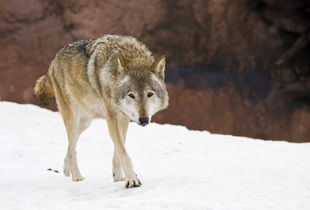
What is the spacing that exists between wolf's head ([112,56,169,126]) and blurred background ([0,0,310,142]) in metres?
5.85

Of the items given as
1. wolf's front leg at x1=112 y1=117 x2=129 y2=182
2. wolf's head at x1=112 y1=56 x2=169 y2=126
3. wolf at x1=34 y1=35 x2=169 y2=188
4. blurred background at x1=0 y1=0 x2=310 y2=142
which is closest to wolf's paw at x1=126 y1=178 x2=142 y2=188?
wolf at x1=34 y1=35 x2=169 y2=188

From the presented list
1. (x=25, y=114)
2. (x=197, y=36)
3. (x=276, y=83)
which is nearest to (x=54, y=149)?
(x=25, y=114)

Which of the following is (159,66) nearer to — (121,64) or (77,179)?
(121,64)

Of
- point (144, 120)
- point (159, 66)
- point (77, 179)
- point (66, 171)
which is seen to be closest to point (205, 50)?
point (66, 171)

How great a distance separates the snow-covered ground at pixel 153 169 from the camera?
482 centimetres

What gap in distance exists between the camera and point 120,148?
18.3 ft

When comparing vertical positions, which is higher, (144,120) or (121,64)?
(121,64)

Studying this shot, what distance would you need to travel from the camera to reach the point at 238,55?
1180cm

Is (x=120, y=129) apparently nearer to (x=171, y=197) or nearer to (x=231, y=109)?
(x=171, y=197)

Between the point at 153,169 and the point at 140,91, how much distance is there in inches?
71.7

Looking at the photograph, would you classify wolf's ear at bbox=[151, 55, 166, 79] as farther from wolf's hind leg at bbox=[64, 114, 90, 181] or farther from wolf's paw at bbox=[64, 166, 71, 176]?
wolf's paw at bbox=[64, 166, 71, 176]

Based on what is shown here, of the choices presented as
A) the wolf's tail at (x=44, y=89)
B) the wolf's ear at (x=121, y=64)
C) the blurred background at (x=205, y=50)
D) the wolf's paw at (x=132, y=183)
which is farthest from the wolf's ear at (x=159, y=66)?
the blurred background at (x=205, y=50)

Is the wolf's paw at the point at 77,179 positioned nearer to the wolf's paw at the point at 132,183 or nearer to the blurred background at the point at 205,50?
the wolf's paw at the point at 132,183

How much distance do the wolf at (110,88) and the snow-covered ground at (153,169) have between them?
1.23ft
